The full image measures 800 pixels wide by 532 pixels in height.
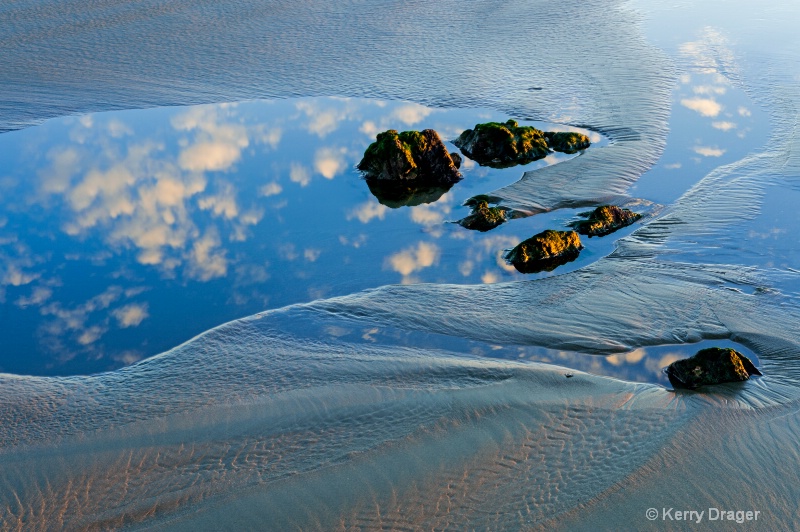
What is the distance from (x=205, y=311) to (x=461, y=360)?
2601 mm

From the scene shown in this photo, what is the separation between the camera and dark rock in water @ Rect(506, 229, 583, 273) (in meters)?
8.14

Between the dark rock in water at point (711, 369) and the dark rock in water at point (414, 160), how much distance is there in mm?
4729

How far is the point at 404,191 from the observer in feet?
33.3

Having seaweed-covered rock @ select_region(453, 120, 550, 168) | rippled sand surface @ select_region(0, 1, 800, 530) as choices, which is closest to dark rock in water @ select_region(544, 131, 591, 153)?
seaweed-covered rock @ select_region(453, 120, 550, 168)

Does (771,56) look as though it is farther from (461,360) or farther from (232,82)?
(461,360)

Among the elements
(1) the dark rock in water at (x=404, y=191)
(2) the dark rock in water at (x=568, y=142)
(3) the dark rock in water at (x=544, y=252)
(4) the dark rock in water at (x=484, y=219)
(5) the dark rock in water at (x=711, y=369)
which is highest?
(2) the dark rock in water at (x=568, y=142)

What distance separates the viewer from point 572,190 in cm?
974

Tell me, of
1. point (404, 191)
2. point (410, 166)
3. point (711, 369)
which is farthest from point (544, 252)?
point (410, 166)

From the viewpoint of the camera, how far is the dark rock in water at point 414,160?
33.5ft

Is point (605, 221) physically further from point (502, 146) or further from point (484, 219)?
point (502, 146)

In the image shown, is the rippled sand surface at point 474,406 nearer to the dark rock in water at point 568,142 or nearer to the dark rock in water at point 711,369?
the dark rock in water at point 711,369

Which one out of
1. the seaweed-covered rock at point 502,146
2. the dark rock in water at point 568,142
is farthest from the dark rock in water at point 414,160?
the dark rock in water at point 568,142

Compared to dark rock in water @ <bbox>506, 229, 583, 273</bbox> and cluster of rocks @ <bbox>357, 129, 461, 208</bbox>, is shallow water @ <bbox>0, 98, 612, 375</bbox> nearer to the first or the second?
dark rock in water @ <bbox>506, 229, 583, 273</bbox>

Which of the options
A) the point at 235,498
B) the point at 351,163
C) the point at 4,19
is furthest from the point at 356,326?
the point at 4,19
